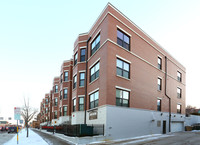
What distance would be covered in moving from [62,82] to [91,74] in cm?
1653

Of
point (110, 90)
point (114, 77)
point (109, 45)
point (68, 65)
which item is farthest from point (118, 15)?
point (68, 65)

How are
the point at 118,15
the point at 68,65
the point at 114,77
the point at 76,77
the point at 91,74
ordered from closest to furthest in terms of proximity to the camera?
the point at 114,77 → the point at 118,15 → the point at 91,74 → the point at 76,77 → the point at 68,65

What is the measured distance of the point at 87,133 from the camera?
1839cm

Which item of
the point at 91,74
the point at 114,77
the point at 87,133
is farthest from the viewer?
the point at 91,74

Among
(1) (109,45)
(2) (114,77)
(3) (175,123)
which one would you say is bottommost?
(3) (175,123)

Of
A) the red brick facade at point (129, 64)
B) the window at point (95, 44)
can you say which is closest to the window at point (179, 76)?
the red brick facade at point (129, 64)

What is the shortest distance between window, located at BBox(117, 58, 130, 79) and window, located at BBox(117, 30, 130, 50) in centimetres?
204

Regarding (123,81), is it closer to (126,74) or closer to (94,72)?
(126,74)

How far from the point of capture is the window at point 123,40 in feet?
70.2

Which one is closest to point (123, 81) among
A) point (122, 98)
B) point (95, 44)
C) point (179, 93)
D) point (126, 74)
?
point (126, 74)

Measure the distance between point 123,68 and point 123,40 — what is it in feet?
10.9

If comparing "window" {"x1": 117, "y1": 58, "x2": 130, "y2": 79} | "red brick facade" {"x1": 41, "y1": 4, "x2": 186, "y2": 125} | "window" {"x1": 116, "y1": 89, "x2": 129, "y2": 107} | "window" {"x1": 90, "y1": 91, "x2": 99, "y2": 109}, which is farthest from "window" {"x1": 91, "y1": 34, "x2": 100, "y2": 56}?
"window" {"x1": 116, "y1": 89, "x2": 129, "y2": 107}

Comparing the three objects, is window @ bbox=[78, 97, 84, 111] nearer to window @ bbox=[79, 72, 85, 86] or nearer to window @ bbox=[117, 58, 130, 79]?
window @ bbox=[79, 72, 85, 86]

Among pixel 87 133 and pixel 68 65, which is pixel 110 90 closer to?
pixel 87 133
